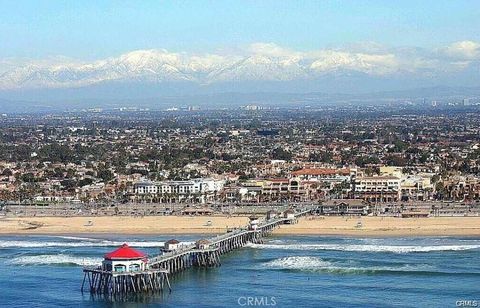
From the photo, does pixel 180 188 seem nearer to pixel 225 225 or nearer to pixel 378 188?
pixel 378 188

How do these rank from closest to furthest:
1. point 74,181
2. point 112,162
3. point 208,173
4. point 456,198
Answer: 1. point 456,198
2. point 74,181
3. point 208,173
4. point 112,162

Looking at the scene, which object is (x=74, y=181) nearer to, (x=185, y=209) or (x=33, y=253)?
(x=185, y=209)

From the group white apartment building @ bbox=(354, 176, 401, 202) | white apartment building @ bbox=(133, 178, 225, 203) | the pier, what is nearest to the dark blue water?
the pier

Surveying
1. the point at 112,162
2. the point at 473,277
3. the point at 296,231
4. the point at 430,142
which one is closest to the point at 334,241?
the point at 296,231

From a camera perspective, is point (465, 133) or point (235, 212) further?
point (465, 133)

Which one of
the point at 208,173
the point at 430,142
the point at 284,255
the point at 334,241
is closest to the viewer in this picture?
the point at 284,255

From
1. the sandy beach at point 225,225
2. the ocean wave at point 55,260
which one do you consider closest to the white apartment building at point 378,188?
the sandy beach at point 225,225
